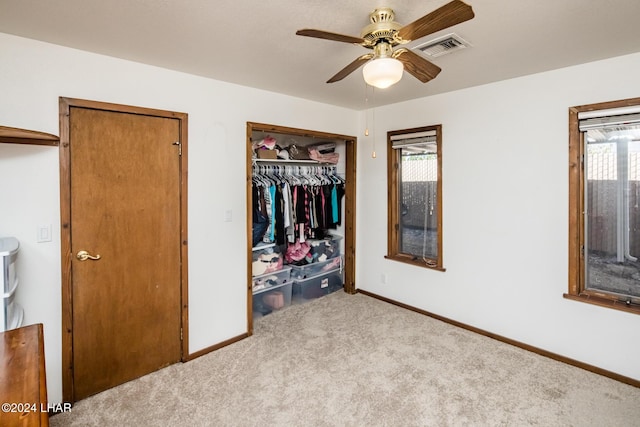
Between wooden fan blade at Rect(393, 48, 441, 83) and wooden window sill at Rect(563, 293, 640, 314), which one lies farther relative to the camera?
wooden window sill at Rect(563, 293, 640, 314)

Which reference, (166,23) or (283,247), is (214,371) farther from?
(166,23)

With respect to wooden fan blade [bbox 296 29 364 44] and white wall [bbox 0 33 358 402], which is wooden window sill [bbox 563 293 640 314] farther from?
white wall [bbox 0 33 358 402]

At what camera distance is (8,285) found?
1716 mm

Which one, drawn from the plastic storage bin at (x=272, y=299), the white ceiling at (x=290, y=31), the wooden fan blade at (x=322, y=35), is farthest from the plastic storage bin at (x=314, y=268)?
the wooden fan blade at (x=322, y=35)

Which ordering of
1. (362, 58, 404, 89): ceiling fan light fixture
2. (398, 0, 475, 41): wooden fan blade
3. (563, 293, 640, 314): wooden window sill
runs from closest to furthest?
(398, 0, 475, 41): wooden fan blade, (362, 58, 404, 89): ceiling fan light fixture, (563, 293, 640, 314): wooden window sill

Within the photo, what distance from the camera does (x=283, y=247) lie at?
408cm

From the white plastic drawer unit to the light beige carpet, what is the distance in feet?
2.52

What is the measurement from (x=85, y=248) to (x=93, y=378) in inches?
36.5

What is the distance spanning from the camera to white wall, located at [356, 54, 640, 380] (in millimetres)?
2488

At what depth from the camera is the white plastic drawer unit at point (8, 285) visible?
5.49 ft

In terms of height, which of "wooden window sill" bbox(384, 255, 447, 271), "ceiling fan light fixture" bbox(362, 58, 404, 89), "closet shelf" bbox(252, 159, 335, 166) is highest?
"ceiling fan light fixture" bbox(362, 58, 404, 89)

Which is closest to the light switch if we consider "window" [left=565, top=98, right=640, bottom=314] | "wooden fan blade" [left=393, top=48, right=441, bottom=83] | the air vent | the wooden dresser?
the wooden dresser

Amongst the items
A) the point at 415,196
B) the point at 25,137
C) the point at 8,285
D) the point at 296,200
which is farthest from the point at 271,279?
the point at 25,137

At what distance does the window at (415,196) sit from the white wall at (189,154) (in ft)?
3.35
